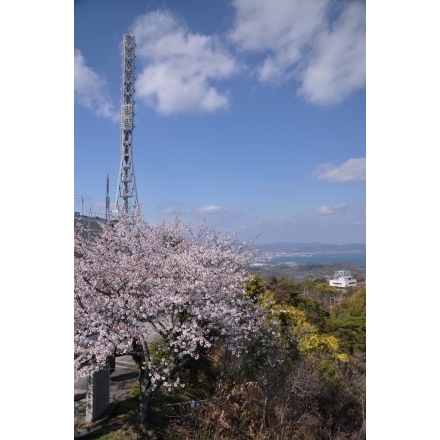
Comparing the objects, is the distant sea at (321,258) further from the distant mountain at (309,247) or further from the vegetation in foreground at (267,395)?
the vegetation in foreground at (267,395)

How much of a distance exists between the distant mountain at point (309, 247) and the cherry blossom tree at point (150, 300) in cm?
39

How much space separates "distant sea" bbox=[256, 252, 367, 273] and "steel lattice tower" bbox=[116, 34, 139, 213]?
105 cm

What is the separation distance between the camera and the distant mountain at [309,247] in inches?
78.0

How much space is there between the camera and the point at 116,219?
2.51 m

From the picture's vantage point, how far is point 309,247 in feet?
7.36

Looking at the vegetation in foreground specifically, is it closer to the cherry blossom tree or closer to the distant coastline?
the cherry blossom tree

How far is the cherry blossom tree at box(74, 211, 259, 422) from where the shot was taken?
219cm

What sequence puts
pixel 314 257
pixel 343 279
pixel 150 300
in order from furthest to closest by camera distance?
1. pixel 343 279
2. pixel 314 257
3. pixel 150 300

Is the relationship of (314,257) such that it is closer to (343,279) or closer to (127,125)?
(343,279)

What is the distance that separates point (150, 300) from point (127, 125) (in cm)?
111

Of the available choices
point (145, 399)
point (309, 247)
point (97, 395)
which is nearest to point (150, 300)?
point (145, 399)

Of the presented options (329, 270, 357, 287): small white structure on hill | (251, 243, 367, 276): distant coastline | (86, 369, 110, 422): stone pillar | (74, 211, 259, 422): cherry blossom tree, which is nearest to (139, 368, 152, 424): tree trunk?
(74, 211, 259, 422): cherry blossom tree
